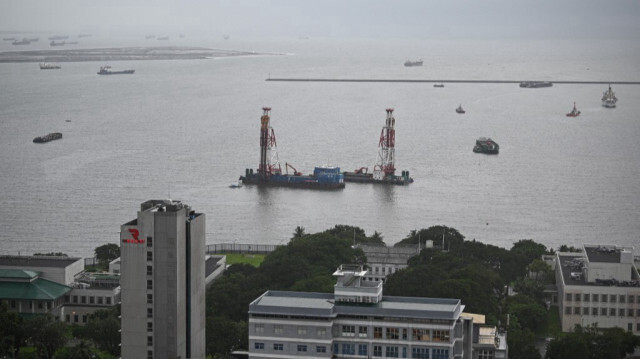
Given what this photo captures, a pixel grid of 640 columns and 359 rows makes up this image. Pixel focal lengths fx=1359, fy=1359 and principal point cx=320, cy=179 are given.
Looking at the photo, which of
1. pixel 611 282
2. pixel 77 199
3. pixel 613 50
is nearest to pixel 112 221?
pixel 77 199

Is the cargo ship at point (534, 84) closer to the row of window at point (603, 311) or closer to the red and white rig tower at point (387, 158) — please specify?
the red and white rig tower at point (387, 158)

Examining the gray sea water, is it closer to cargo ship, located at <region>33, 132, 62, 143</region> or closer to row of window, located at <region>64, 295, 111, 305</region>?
cargo ship, located at <region>33, 132, 62, 143</region>

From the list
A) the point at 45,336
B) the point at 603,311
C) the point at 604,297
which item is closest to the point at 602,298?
the point at 604,297

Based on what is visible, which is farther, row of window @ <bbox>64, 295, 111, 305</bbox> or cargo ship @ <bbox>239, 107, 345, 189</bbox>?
cargo ship @ <bbox>239, 107, 345, 189</bbox>

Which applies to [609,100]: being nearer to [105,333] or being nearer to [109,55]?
[105,333]

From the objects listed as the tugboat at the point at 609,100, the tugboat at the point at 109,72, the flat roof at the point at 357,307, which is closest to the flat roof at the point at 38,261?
the flat roof at the point at 357,307

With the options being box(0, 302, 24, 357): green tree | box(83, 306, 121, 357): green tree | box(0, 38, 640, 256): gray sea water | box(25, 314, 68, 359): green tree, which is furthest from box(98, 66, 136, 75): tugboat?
→ box(25, 314, 68, 359): green tree

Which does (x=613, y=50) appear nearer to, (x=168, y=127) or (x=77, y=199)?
(x=168, y=127)
